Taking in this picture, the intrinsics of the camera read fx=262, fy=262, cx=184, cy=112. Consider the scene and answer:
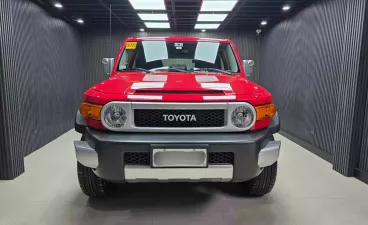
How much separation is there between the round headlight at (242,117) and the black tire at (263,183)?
64 centimetres

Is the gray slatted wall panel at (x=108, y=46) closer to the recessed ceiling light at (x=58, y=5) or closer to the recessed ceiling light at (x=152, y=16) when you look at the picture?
the recessed ceiling light at (x=152, y=16)

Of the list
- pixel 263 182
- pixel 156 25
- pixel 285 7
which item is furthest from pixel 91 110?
pixel 156 25

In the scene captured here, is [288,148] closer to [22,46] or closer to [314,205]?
[314,205]

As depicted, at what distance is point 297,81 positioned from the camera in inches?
203

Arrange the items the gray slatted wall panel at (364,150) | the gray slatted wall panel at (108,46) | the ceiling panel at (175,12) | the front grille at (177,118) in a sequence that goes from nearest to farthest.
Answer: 1. the front grille at (177,118)
2. the gray slatted wall panel at (364,150)
3. the ceiling panel at (175,12)
4. the gray slatted wall panel at (108,46)

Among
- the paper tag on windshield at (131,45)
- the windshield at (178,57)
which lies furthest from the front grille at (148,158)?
the paper tag on windshield at (131,45)

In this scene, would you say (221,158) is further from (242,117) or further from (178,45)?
(178,45)

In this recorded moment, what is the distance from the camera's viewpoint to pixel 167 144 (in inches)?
70.5

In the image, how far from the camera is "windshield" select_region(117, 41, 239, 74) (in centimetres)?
282

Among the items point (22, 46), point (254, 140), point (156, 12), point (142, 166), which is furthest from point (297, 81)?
point (22, 46)

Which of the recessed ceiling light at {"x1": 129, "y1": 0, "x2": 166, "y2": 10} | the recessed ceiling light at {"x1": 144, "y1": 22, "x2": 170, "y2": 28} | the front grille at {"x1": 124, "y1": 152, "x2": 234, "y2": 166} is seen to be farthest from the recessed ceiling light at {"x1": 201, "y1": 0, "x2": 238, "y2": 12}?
the front grille at {"x1": 124, "y1": 152, "x2": 234, "y2": 166}

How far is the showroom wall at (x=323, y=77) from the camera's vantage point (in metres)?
3.16

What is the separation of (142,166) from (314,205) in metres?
1.70

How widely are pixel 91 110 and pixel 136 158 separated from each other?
1.62 feet
